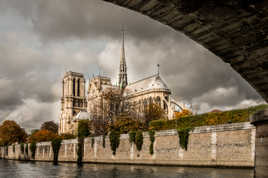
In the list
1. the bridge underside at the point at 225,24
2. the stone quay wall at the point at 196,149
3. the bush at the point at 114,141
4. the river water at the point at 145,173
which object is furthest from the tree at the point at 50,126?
the bridge underside at the point at 225,24

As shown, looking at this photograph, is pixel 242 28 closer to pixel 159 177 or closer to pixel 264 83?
pixel 264 83

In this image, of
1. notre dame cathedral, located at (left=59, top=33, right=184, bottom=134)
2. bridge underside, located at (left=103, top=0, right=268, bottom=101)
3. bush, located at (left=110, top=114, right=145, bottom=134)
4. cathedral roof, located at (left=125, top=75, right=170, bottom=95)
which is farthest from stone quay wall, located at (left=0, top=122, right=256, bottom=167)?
cathedral roof, located at (left=125, top=75, right=170, bottom=95)

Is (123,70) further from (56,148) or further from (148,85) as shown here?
(56,148)

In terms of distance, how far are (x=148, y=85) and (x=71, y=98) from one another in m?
39.7

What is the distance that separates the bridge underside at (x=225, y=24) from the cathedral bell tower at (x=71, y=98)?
354ft

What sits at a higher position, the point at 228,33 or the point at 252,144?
the point at 228,33

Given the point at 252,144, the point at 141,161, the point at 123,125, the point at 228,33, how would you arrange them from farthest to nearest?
the point at 123,125 → the point at 141,161 → the point at 252,144 → the point at 228,33

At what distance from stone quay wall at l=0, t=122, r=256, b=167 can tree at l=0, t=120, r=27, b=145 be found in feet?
142

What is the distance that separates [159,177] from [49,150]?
34.4 metres

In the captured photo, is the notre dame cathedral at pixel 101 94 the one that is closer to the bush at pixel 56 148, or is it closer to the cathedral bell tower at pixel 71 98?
the cathedral bell tower at pixel 71 98

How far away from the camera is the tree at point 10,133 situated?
76438mm

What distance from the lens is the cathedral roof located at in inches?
3105

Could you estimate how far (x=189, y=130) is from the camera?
2616 cm

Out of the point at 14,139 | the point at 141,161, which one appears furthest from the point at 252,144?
the point at 14,139
